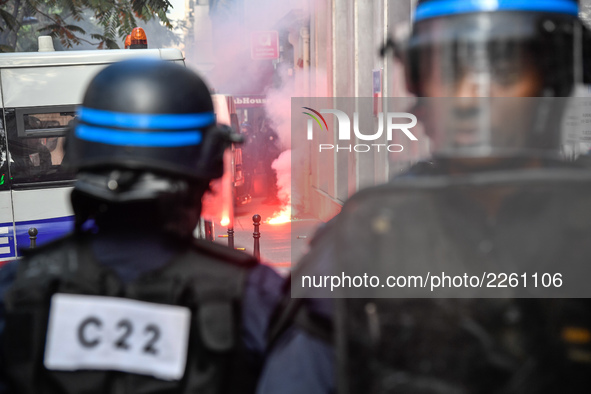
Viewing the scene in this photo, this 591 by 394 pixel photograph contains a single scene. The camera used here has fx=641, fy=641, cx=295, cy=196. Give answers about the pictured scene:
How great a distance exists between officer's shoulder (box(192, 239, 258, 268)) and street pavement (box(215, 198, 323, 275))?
7176 mm

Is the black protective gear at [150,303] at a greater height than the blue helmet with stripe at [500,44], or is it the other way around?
the blue helmet with stripe at [500,44]

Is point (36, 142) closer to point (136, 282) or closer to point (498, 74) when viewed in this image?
point (136, 282)

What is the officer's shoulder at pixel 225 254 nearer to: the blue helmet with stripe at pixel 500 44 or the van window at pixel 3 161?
the blue helmet with stripe at pixel 500 44

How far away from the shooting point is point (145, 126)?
1556mm

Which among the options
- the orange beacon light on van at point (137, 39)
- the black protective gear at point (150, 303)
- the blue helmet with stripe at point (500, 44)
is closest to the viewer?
the blue helmet with stripe at point (500, 44)

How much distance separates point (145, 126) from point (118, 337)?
51 cm

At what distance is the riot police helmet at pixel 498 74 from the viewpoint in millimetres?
1366

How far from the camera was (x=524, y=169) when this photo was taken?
130 cm

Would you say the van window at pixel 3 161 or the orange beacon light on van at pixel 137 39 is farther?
the orange beacon light on van at pixel 137 39

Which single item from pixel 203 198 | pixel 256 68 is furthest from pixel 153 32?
pixel 203 198

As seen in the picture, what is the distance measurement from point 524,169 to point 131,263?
927 mm

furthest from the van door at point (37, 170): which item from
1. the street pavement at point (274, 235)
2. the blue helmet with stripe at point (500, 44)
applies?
the blue helmet with stripe at point (500, 44)

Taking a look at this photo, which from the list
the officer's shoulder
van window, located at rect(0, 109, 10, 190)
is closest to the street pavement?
van window, located at rect(0, 109, 10, 190)

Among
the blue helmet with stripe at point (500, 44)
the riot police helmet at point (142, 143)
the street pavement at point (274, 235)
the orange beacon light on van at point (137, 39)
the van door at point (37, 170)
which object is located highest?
the orange beacon light on van at point (137, 39)
